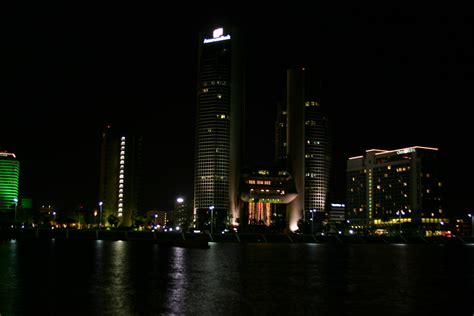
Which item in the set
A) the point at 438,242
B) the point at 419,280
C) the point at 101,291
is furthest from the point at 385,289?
the point at 438,242

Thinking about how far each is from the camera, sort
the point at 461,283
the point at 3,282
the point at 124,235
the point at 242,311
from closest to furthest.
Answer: the point at 242,311 < the point at 3,282 < the point at 461,283 < the point at 124,235

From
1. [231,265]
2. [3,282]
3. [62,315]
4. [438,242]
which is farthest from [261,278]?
[438,242]

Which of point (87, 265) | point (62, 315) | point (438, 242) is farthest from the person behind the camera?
point (438, 242)

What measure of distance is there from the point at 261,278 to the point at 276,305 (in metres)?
17.1

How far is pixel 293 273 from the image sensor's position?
201 ft

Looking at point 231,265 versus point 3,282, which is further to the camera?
point 231,265

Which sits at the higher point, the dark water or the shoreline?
the shoreline

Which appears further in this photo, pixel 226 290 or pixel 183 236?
pixel 183 236

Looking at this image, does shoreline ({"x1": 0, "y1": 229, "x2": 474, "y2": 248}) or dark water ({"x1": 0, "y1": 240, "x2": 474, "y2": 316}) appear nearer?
dark water ({"x1": 0, "y1": 240, "x2": 474, "y2": 316})

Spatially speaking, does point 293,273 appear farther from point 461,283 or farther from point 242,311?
point 242,311

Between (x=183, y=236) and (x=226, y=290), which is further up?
(x=183, y=236)

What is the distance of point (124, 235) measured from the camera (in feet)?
590

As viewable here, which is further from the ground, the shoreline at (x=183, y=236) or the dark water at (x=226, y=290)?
the shoreline at (x=183, y=236)

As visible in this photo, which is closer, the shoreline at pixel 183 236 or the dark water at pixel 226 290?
the dark water at pixel 226 290
